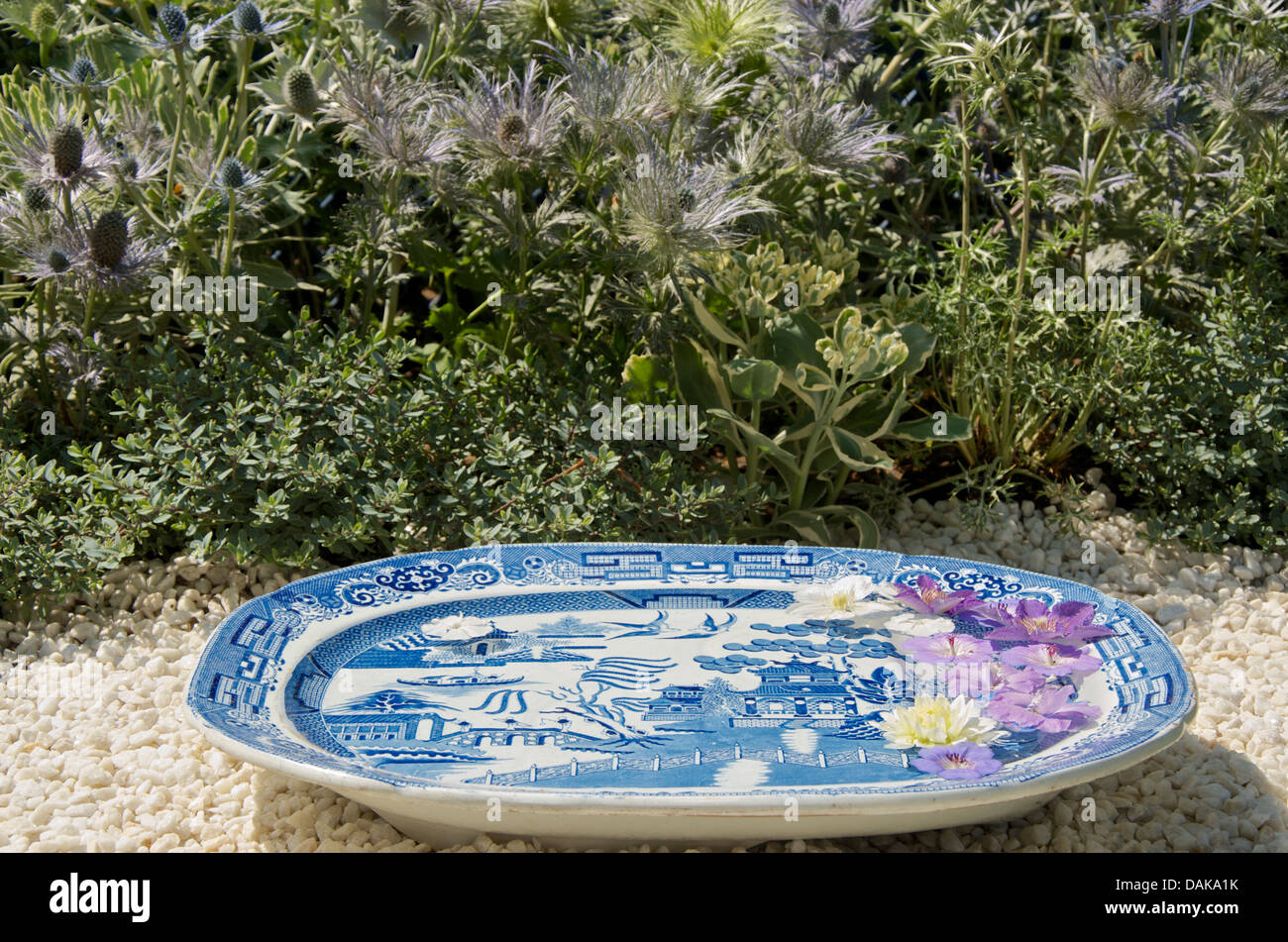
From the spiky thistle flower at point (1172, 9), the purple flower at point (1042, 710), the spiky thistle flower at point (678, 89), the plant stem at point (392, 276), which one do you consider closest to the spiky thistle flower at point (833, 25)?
the spiky thistle flower at point (678, 89)

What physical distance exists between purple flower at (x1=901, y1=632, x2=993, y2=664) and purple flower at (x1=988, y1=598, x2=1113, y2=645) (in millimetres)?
57

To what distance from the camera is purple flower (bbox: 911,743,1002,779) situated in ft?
7.29

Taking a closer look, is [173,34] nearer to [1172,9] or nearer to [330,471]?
[330,471]

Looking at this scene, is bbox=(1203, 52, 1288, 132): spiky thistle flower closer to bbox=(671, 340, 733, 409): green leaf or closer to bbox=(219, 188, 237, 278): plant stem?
bbox=(671, 340, 733, 409): green leaf

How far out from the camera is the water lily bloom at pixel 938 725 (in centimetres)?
234

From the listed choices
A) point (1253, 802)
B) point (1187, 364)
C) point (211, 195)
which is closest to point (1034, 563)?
point (1187, 364)

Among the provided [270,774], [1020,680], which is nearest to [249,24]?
[270,774]

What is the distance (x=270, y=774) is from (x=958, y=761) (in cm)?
128

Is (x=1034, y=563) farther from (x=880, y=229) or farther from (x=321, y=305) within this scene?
(x=321, y=305)

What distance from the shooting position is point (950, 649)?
270 cm

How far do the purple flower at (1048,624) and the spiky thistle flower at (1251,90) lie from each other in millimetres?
1516

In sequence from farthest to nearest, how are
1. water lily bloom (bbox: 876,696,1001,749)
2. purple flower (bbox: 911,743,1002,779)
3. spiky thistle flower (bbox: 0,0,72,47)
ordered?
1. spiky thistle flower (bbox: 0,0,72,47)
2. water lily bloom (bbox: 876,696,1001,749)
3. purple flower (bbox: 911,743,1002,779)

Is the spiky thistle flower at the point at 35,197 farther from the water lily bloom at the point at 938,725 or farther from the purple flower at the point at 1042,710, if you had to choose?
the purple flower at the point at 1042,710

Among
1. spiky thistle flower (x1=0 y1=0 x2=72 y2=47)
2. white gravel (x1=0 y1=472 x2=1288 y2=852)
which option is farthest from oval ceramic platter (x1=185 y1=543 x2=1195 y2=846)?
spiky thistle flower (x1=0 y1=0 x2=72 y2=47)
